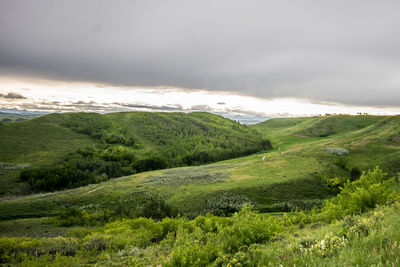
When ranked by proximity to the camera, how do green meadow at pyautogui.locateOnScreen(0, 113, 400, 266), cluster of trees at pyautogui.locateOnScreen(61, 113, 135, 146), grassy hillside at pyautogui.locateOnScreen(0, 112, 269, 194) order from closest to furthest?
green meadow at pyautogui.locateOnScreen(0, 113, 400, 266)
grassy hillside at pyautogui.locateOnScreen(0, 112, 269, 194)
cluster of trees at pyautogui.locateOnScreen(61, 113, 135, 146)

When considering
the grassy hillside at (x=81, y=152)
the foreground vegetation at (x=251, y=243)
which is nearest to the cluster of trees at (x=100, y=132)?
the grassy hillside at (x=81, y=152)

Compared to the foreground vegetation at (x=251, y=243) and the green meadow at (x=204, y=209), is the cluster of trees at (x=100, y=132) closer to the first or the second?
the green meadow at (x=204, y=209)

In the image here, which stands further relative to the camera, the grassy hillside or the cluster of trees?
the cluster of trees

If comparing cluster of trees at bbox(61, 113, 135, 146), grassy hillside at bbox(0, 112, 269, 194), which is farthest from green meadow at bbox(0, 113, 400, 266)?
cluster of trees at bbox(61, 113, 135, 146)

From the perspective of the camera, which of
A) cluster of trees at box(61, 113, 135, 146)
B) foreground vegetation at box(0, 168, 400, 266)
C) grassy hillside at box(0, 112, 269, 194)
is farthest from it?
cluster of trees at box(61, 113, 135, 146)

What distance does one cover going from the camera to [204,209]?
4831 centimetres

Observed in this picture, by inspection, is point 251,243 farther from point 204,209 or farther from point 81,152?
point 81,152

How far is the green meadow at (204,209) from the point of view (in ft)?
20.8

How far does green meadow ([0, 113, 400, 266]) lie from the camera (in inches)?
249

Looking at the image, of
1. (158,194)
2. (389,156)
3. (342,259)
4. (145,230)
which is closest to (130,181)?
(158,194)

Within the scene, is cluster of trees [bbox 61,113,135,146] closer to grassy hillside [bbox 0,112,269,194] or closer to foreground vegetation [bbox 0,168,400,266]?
grassy hillside [bbox 0,112,269,194]

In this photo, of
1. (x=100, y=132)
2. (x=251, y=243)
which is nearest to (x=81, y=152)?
(x=100, y=132)

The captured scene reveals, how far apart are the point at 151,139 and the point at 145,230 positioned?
180 metres

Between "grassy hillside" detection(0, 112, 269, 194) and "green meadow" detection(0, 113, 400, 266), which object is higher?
"green meadow" detection(0, 113, 400, 266)
